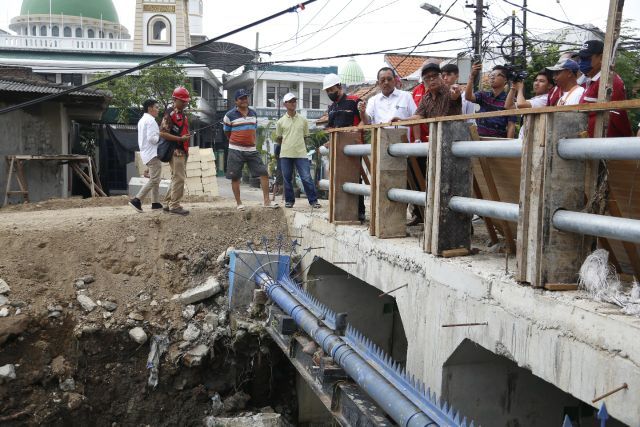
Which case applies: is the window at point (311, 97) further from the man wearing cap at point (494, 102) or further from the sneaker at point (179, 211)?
the man wearing cap at point (494, 102)

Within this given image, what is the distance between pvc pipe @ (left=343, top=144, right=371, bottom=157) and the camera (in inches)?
247

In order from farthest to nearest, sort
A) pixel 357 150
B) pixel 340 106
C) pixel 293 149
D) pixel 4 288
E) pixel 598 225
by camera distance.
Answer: pixel 293 149, pixel 340 106, pixel 4 288, pixel 357 150, pixel 598 225

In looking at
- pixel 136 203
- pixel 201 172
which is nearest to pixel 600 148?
pixel 136 203

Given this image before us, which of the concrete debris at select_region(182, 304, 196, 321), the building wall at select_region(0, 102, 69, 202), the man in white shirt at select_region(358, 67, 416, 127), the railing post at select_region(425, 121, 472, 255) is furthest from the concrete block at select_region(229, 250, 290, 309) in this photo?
the building wall at select_region(0, 102, 69, 202)

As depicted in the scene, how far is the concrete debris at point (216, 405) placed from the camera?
6.91 m

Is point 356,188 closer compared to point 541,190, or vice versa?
point 541,190

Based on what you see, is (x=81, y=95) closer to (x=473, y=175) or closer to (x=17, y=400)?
(x=17, y=400)

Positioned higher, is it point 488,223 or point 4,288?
point 488,223

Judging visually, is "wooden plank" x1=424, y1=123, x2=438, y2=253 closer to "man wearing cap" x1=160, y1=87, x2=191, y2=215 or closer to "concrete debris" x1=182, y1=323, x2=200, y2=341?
"concrete debris" x1=182, y1=323, x2=200, y2=341

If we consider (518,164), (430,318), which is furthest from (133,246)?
(518,164)

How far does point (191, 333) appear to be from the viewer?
712 centimetres

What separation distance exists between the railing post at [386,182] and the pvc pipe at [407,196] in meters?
0.08

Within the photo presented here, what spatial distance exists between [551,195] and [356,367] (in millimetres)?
1721

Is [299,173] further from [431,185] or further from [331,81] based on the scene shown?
[431,185]
